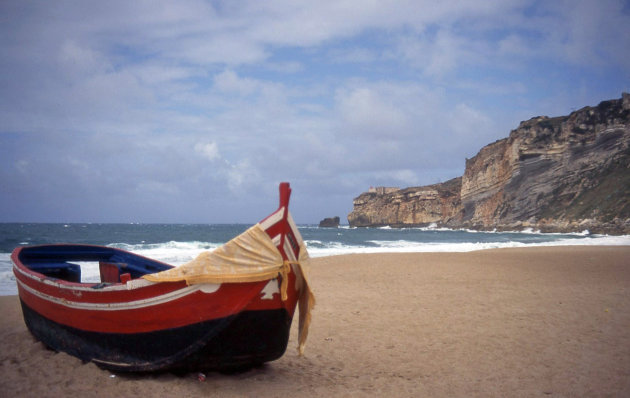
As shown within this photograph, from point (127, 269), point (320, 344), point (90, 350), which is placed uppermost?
point (127, 269)

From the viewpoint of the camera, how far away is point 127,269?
6.03 m

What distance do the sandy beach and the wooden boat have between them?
260 millimetres

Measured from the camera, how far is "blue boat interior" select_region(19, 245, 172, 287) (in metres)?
5.96

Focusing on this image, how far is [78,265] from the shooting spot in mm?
6312

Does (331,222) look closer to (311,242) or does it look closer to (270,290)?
(311,242)

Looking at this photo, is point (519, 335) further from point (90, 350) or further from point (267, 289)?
point (90, 350)

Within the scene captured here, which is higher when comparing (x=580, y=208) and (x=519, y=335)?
(x=580, y=208)

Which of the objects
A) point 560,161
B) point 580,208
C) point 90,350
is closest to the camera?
point 90,350

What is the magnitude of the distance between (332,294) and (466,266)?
6849 millimetres

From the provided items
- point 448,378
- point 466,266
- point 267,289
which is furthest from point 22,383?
point 466,266

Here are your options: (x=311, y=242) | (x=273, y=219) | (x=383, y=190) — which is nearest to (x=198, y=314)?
(x=273, y=219)

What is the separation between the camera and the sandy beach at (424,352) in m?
3.89

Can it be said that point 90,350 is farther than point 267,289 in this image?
Yes

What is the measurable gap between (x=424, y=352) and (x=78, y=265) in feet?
17.7
